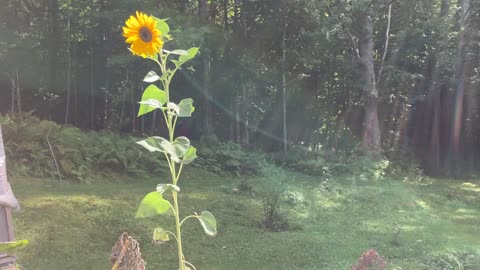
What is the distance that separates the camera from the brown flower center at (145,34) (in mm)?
1604

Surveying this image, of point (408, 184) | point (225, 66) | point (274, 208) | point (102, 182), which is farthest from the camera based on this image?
point (225, 66)

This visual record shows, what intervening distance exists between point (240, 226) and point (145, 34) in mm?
4411

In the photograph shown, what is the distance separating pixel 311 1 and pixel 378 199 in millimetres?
4566

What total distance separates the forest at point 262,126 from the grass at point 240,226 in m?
0.03

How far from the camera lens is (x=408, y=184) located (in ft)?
33.7

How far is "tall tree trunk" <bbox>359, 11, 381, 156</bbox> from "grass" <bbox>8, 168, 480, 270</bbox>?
414 centimetres

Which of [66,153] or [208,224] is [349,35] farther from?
[208,224]

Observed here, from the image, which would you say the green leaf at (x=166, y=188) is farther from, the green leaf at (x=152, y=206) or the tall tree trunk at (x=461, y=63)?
the tall tree trunk at (x=461, y=63)

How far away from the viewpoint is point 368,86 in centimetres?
1193

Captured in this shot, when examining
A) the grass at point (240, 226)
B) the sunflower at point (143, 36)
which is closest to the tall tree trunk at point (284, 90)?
the grass at point (240, 226)

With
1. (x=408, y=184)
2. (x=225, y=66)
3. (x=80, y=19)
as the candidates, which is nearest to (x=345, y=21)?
(x=225, y=66)

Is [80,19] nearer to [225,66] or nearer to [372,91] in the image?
[225,66]

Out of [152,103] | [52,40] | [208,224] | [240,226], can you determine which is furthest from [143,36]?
[52,40]

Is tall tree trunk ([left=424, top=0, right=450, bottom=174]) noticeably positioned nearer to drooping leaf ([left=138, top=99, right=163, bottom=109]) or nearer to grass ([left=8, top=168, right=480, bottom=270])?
grass ([left=8, top=168, right=480, bottom=270])
